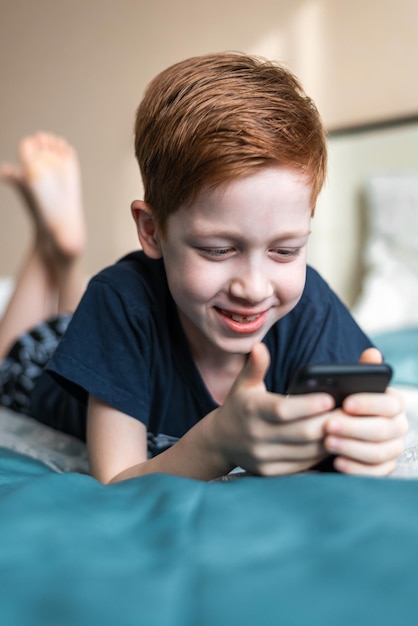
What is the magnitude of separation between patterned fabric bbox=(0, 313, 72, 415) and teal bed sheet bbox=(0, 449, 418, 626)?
780mm

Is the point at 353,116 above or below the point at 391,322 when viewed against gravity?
above

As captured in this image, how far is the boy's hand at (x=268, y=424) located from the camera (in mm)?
608

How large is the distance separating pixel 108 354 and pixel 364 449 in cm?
38

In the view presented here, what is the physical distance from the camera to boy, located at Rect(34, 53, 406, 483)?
25.5 inches

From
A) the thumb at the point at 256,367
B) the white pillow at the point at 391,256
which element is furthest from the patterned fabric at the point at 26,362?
the white pillow at the point at 391,256

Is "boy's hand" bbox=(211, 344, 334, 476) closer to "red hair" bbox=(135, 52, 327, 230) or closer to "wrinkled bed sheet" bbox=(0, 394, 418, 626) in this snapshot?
"wrinkled bed sheet" bbox=(0, 394, 418, 626)

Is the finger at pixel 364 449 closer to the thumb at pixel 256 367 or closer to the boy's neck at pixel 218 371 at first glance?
the thumb at pixel 256 367

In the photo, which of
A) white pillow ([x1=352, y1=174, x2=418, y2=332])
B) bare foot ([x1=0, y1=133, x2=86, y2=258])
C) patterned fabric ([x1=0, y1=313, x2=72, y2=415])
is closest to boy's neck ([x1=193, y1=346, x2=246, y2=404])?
patterned fabric ([x1=0, y1=313, x2=72, y2=415])

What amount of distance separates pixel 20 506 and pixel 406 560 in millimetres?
315

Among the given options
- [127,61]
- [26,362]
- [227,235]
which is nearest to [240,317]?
[227,235]

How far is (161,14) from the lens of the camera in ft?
9.21

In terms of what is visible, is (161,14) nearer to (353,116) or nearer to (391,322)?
(353,116)

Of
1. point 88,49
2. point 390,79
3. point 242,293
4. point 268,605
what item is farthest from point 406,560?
point 88,49

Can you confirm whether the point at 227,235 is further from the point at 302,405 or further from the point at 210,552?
the point at 210,552
